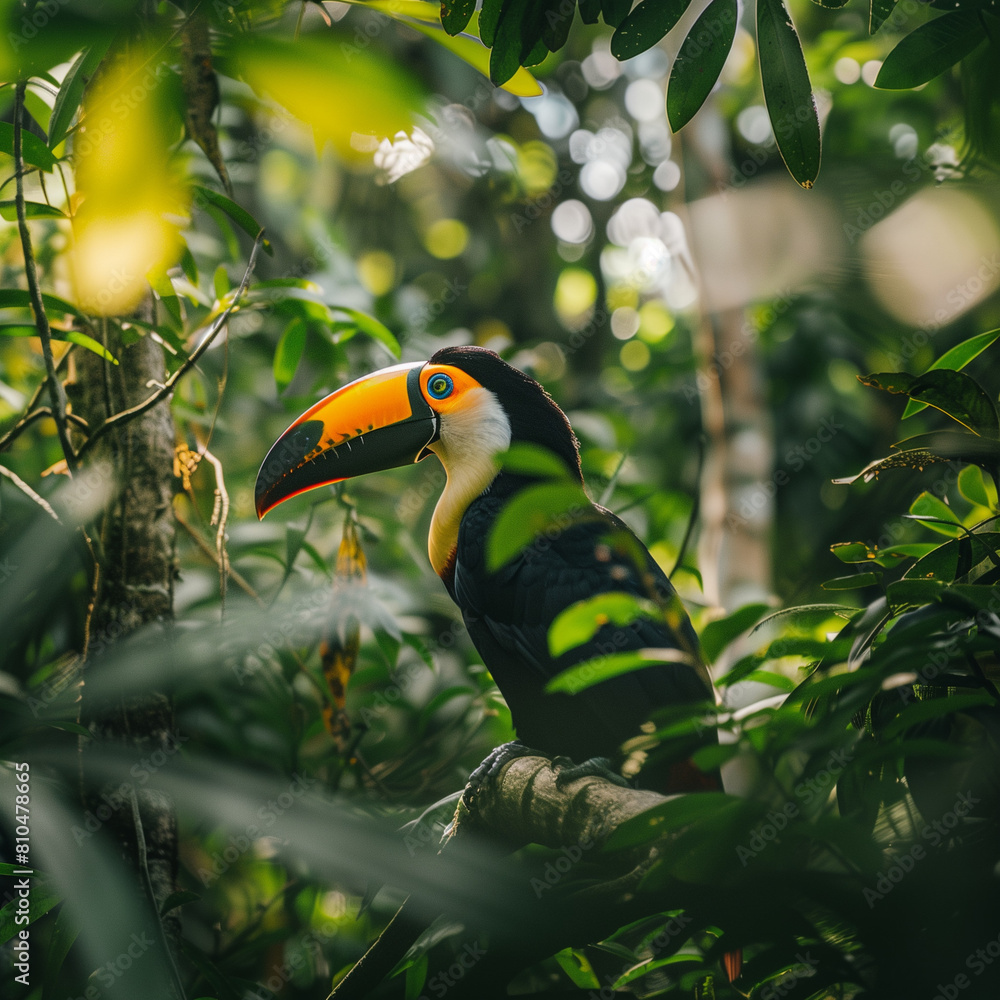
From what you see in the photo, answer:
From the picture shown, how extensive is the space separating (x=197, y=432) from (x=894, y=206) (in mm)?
2289

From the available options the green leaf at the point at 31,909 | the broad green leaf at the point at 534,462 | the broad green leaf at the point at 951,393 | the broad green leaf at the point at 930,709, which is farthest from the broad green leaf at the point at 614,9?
the green leaf at the point at 31,909

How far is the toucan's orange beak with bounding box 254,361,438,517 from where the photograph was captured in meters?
1.72

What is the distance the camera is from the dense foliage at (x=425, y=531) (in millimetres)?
768

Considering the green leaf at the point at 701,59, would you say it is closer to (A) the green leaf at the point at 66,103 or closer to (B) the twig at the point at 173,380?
(B) the twig at the point at 173,380

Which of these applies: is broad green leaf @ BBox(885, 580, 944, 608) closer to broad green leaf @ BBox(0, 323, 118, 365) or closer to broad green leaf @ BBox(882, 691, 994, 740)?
broad green leaf @ BBox(882, 691, 994, 740)

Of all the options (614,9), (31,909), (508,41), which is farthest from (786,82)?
(31,909)

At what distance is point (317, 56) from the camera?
114cm

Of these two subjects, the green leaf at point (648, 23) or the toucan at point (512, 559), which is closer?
the green leaf at point (648, 23)

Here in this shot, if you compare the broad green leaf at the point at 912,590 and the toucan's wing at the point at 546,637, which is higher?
the broad green leaf at the point at 912,590

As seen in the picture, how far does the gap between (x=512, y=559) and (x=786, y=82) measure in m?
0.99

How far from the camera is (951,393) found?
1.00m

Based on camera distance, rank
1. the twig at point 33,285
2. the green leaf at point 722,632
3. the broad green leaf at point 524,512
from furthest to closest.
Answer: the twig at point 33,285, the green leaf at point 722,632, the broad green leaf at point 524,512

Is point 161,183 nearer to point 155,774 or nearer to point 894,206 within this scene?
point 155,774

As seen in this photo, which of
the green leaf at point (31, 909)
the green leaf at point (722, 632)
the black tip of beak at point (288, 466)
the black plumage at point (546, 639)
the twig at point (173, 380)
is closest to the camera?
the green leaf at point (722, 632)
